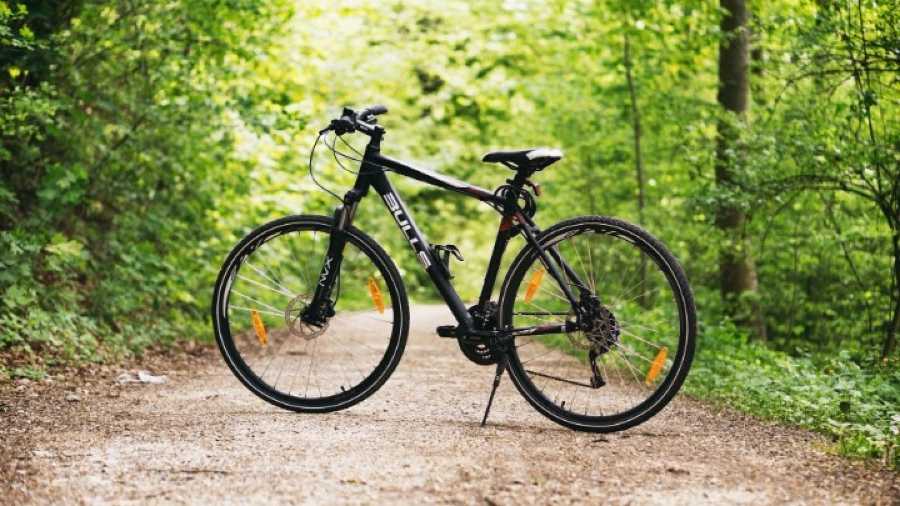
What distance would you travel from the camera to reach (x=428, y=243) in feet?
15.9

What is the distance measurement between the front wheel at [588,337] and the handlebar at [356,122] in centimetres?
100

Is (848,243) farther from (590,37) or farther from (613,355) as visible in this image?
(613,355)

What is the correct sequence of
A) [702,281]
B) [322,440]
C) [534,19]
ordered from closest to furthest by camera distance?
[322,440]
[702,281]
[534,19]

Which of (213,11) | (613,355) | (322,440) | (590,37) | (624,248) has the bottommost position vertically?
(322,440)

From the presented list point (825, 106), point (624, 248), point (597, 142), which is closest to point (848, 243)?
point (825, 106)

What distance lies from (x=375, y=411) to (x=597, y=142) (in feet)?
25.9

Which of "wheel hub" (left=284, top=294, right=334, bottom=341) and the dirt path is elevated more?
"wheel hub" (left=284, top=294, right=334, bottom=341)

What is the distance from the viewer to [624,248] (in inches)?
193

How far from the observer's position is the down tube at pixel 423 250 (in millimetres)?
4672

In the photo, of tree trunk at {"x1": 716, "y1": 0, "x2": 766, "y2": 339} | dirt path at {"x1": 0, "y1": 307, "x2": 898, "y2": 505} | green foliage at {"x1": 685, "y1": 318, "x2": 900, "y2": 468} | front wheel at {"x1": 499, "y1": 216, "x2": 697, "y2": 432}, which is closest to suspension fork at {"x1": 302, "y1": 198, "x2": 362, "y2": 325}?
dirt path at {"x1": 0, "y1": 307, "x2": 898, "y2": 505}

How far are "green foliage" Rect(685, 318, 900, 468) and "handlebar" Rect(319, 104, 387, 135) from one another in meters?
2.47

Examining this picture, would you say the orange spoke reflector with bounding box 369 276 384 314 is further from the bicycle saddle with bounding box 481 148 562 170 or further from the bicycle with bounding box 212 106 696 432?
the bicycle saddle with bounding box 481 148 562 170

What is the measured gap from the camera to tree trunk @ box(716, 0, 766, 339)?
357 inches

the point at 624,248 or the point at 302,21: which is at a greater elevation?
the point at 302,21
